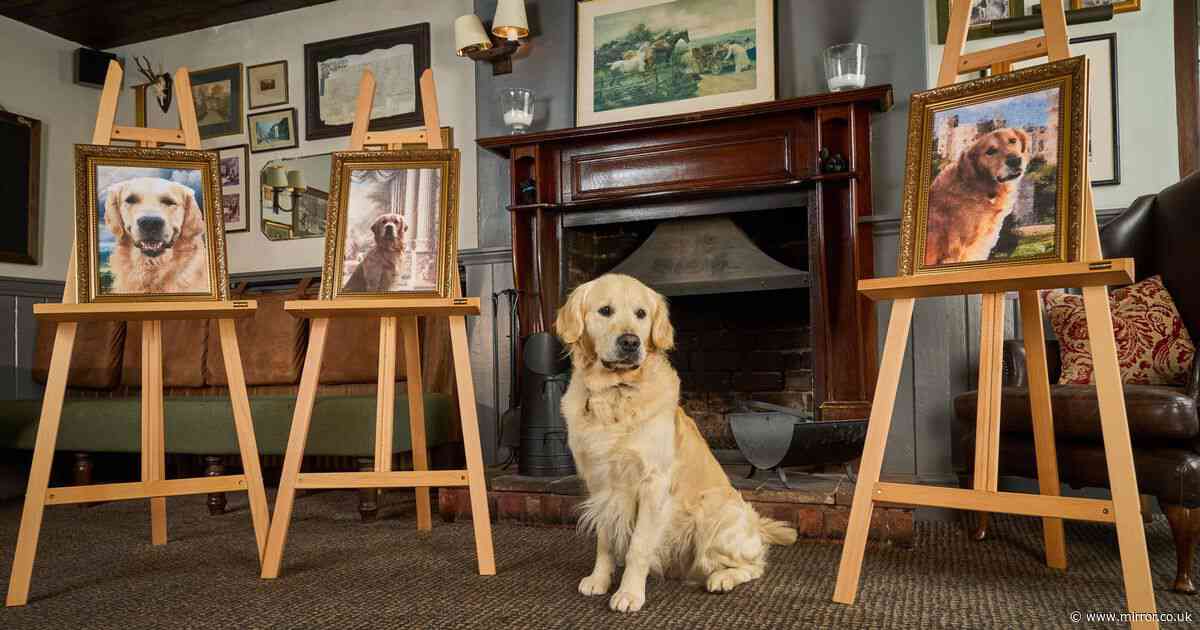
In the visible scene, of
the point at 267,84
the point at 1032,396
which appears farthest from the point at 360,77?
the point at 1032,396

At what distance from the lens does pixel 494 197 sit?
4.38 meters

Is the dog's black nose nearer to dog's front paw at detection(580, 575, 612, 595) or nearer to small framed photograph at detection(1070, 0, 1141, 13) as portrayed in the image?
dog's front paw at detection(580, 575, 612, 595)

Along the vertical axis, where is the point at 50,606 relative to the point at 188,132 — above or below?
below

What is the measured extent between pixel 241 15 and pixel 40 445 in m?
3.65

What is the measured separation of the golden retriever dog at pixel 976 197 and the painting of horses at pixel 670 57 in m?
1.81

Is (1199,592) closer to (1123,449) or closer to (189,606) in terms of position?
(1123,449)

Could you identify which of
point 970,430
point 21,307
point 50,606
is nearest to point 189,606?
point 50,606

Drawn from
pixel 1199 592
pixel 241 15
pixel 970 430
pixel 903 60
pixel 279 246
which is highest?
pixel 241 15

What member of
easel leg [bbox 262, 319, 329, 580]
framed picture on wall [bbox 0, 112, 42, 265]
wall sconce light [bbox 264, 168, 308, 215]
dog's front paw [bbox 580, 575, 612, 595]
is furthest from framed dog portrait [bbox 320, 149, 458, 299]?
framed picture on wall [bbox 0, 112, 42, 265]

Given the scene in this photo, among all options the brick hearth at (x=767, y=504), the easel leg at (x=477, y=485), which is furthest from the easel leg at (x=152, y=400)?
the easel leg at (x=477, y=485)

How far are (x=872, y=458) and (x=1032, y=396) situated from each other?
0.58m

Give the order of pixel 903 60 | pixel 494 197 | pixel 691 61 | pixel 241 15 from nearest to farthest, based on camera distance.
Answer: pixel 903 60 < pixel 691 61 < pixel 494 197 < pixel 241 15

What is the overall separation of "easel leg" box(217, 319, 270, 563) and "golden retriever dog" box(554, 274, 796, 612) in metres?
0.98

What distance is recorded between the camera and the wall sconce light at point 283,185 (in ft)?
16.4
